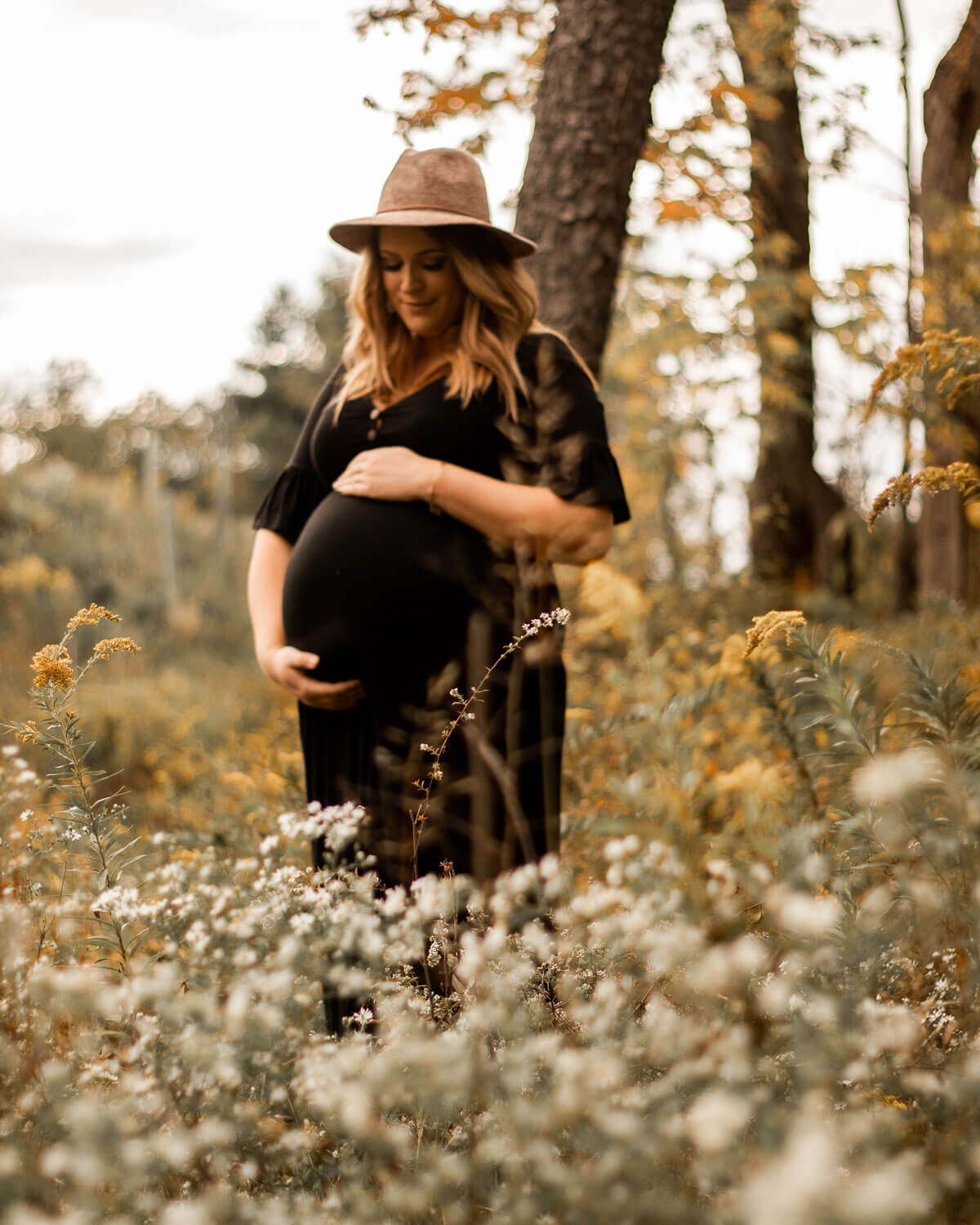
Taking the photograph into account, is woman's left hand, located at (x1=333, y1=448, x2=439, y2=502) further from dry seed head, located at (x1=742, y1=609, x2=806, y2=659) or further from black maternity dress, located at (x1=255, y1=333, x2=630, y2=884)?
dry seed head, located at (x1=742, y1=609, x2=806, y2=659)

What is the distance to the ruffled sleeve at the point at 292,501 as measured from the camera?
212 centimetres

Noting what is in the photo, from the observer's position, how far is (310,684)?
186 centimetres

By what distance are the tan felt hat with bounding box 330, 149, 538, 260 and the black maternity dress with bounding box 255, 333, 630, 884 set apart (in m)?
0.24

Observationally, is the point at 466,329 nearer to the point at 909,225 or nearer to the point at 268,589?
the point at 268,589

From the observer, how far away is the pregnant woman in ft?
5.99

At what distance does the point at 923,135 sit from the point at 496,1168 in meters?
5.70

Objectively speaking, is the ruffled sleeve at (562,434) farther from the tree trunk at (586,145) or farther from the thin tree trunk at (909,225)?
the thin tree trunk at (909,225)

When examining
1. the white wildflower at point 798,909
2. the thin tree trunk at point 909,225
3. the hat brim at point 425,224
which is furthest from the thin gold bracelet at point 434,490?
the thin tree trunk at point 909,225

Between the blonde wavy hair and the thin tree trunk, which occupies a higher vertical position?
the thin tree trunk

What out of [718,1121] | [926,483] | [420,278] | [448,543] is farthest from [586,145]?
[718,1121]

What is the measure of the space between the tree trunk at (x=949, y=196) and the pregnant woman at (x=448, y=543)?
3.48 meters

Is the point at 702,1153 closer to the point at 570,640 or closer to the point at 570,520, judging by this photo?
the point at 570,520

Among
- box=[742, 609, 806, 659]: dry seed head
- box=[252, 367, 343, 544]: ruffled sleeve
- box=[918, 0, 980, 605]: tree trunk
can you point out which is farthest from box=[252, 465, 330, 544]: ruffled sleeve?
box=[918, 0, 980, 605]: tree trunk

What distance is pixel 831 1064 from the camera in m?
0.75
